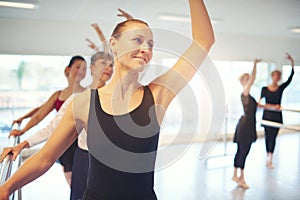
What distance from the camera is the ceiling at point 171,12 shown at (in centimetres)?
239

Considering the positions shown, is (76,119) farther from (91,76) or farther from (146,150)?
(91,76)

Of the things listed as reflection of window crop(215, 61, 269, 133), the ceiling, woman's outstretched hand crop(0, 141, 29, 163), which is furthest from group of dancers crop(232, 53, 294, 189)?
woman's outstretched hand crop(0, 141, 29, 163)

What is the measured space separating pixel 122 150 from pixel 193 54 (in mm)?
322

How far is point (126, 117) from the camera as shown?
0.71 m

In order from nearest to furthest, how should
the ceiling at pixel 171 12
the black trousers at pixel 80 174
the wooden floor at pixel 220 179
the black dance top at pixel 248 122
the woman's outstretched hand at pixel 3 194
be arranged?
the woman's outstretched hand at pixel 3 194
the black trousers at pixel 80 174
the wooden floor at pixel 220 179
the ceiling at pixel 171 12
the black dance top at pixel 248 122

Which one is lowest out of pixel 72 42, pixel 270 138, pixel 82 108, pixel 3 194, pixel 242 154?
pixel 242 154

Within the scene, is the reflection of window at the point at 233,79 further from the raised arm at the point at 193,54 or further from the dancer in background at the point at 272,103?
the raised arm at the point at 193,54

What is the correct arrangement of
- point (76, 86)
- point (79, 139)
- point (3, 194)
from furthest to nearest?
1. point (76, 86)
2. point (79, 139)
3. point (3, 194)

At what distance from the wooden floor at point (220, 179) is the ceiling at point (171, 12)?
1.29m

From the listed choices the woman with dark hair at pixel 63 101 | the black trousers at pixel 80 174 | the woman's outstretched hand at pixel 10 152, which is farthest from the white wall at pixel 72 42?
the woman's outstretched hand at pixel 10 152

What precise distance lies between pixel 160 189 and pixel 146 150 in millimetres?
1734

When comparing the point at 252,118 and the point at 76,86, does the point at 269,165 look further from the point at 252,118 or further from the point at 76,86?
→ the point at 76,86

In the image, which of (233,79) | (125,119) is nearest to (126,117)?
(125,119)

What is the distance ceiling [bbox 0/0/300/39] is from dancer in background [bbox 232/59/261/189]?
719 mm
